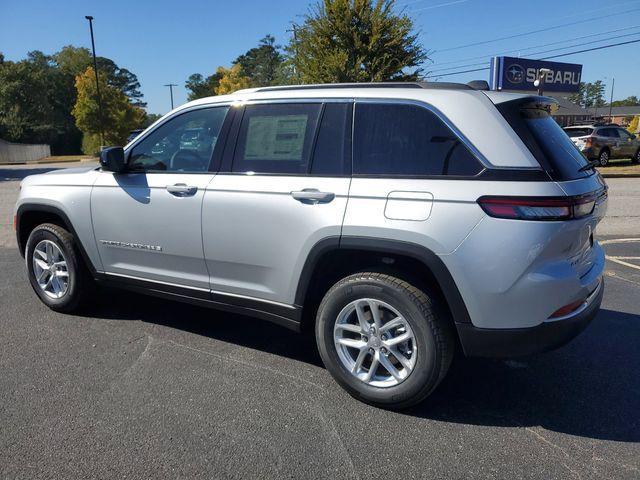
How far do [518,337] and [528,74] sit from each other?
29.3m

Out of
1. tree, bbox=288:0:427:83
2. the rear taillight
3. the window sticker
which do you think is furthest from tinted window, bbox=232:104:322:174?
tree, bbox=288:0:427:83

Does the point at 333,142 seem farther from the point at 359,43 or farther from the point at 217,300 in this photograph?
the point at 359,43

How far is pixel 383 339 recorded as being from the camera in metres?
3.00

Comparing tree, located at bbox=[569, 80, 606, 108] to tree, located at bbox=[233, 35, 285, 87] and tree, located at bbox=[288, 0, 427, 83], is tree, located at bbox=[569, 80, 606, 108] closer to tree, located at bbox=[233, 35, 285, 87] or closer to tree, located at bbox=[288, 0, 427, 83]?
tree, located at bbox=[233, 35, 285, 87]

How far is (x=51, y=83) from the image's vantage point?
63312 mm

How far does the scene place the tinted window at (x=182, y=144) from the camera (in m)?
3.68

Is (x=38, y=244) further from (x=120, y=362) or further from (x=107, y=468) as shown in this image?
(x=107, y=468)

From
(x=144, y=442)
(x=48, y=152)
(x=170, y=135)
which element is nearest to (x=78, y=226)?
(x=170, y=135)

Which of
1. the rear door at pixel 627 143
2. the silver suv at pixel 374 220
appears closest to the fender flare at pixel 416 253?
the silver suv at pixel 374 220

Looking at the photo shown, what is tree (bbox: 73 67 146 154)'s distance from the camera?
4088 cm

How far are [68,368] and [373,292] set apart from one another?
2.21 m

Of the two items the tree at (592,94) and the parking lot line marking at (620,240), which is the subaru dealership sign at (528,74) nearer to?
the parking lot line marking at (620,240)

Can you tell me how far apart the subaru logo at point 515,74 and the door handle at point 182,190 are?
27443mm

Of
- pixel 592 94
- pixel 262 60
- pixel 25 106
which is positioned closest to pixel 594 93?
pixel 592 94
